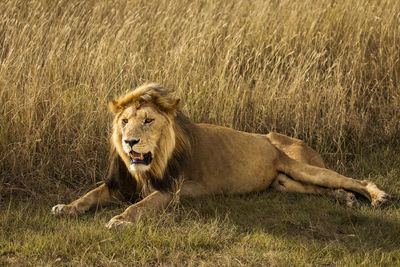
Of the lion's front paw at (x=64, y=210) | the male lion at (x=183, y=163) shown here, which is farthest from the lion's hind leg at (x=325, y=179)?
the lion's front paw at (x=64, y=210)

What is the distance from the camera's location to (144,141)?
4137 millimetres

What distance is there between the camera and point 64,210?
4.28m

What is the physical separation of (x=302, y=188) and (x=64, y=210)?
196 cm

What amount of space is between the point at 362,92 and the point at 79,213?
3549 mm

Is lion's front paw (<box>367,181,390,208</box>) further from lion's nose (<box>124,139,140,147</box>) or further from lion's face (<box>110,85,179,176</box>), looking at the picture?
lion's nose (<box>124,139,140,147</box>)

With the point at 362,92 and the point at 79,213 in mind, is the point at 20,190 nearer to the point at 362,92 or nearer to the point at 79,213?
the point at 79,213

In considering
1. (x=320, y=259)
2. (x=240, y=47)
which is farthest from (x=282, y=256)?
(x=240, y=47)

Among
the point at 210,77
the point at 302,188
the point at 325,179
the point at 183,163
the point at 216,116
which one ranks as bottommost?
the point at 302,188

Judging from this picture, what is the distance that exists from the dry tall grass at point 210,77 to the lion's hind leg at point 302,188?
887mm

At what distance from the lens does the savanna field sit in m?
3.76

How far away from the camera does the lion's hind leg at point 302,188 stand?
484 cm

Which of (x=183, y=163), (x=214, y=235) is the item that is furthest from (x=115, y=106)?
(x=214, y=235)

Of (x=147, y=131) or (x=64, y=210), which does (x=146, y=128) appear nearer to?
(x=147, y=131)

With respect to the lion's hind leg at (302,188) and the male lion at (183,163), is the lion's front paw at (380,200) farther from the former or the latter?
the lion's hind leg at (302,188)
